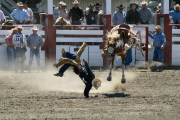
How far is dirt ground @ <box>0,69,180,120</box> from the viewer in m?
6.08

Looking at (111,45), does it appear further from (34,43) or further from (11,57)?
(11,57)

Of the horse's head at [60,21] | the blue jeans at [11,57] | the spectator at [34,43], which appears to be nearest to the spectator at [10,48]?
the blue jeans at [11,57]

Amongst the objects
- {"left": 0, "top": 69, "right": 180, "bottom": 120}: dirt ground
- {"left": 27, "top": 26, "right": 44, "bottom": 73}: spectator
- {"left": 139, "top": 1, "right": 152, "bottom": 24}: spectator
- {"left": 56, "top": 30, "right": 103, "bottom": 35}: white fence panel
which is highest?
{"left": 139, "top": 1, "right": 152, "bottom": 24}: spectator

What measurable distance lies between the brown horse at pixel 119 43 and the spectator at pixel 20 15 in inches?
197

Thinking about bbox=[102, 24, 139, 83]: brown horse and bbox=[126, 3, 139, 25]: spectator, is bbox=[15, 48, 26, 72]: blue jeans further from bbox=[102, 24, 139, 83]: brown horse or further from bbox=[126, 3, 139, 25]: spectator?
bbox=[126, 3, 139, 25]: spectator

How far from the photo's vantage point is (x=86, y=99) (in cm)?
751

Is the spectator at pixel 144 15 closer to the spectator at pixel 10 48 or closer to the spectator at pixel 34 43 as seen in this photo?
the spectator at pixel 34 43

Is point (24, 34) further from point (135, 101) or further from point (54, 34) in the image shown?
point (135, 101)

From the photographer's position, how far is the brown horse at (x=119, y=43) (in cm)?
919

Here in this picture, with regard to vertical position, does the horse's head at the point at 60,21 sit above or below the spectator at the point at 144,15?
below

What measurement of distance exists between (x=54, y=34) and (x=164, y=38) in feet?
14.9

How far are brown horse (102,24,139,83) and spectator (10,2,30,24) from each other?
4995 millimetres

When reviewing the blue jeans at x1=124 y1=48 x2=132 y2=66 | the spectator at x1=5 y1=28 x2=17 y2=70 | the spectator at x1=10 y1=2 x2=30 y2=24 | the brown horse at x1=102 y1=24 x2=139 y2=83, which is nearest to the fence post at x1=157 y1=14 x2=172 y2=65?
the blue jeans at x1=124 y1=48 x2=132 y2=66

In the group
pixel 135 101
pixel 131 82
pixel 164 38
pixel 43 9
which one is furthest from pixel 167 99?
pixel 43 9
